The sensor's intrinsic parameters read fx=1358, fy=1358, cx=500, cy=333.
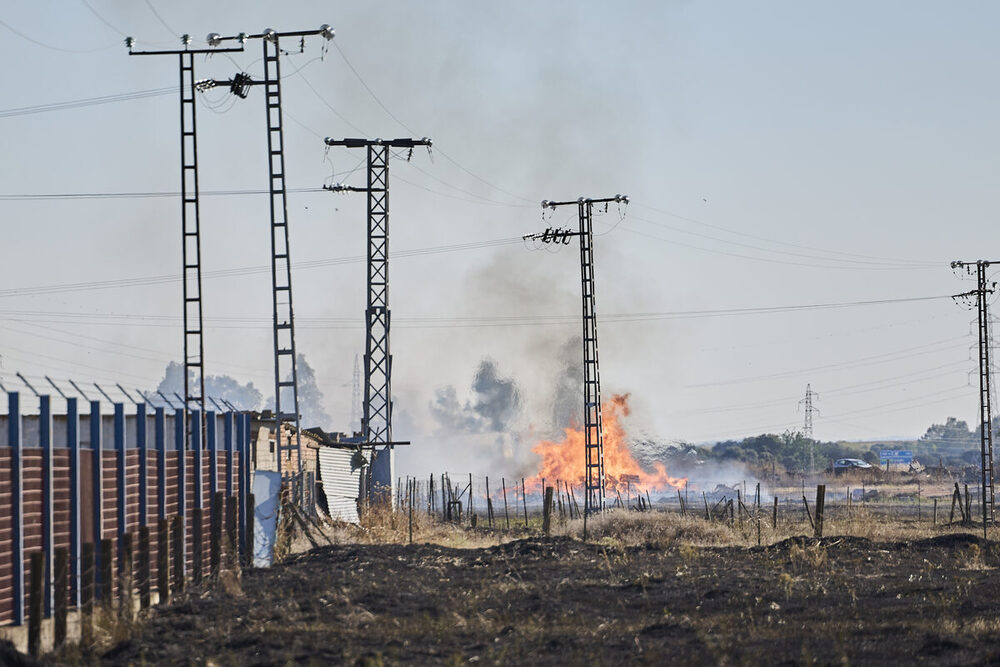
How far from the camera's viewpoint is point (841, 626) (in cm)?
1891

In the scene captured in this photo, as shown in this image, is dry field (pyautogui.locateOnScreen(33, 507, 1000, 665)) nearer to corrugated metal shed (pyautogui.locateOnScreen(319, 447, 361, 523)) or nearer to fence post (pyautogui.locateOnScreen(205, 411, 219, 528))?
fence post (pyautogui.locateOnScreen(205, 411, 219, 528))

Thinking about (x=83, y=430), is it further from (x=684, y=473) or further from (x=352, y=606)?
(x=684, y=473)

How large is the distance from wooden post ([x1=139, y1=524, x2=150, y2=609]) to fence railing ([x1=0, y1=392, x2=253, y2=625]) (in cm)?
2

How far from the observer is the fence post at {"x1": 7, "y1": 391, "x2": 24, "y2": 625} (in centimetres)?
2020

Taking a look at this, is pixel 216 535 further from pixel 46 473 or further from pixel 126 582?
pixel 126 582

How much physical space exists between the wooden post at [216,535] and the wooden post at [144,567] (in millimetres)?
4208

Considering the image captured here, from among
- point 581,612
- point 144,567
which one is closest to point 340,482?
point 581,612

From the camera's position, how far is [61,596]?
657 inches

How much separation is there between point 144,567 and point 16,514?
7.15 feet

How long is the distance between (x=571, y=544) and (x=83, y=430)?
13.1 meters

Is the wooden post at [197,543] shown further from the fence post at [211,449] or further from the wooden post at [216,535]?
the fence post at [211,449]

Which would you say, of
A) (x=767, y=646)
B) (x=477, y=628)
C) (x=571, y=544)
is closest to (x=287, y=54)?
(x=571, y=544)

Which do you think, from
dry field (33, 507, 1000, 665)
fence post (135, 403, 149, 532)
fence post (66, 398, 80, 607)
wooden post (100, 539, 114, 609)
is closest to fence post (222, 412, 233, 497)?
dry field (33, 507, 1000, 665)

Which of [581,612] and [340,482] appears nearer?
[581,612]
